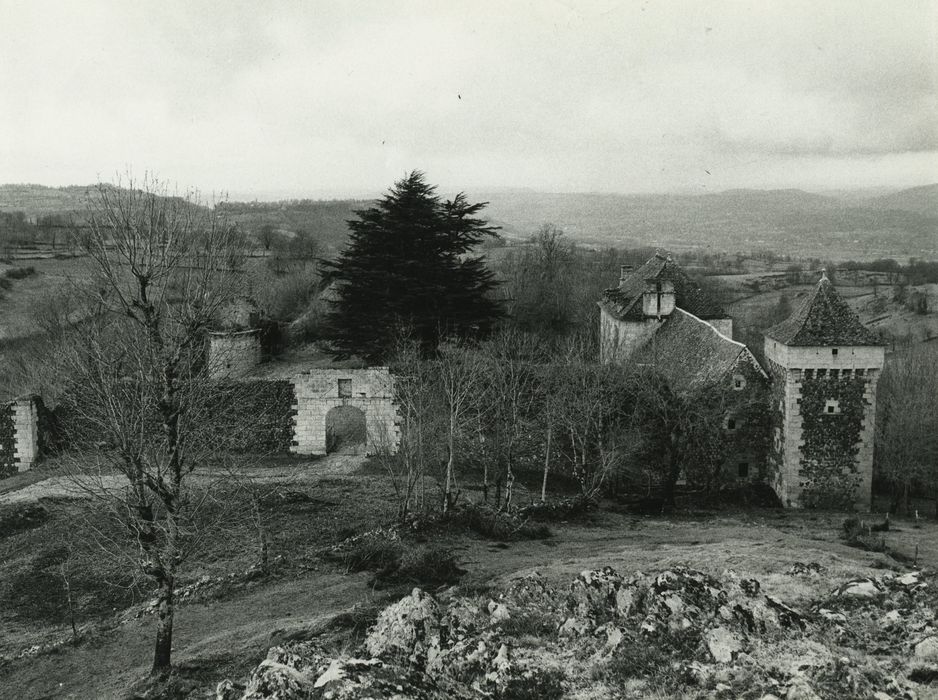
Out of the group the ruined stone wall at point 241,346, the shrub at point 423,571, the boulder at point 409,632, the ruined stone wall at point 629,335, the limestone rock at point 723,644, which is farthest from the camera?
the ruined stone wall at point 629,335

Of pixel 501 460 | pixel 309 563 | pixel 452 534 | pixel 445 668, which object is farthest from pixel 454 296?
pixel 445 668

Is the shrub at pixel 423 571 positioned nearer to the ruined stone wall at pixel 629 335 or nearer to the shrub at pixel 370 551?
the shrub at pixel 370 551

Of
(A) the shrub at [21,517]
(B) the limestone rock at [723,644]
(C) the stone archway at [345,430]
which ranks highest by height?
(B) the limestone rock at [723,644]

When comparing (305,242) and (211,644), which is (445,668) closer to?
(211,644)

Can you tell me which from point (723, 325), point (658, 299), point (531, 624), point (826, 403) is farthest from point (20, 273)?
point (531, 624)

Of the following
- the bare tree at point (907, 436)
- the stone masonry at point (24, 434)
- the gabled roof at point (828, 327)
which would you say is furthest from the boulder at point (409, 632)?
the bare tree at point (907, 436)

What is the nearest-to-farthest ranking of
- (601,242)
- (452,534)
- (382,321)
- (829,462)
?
(452,534) < (829,462) < (382,321) < (601,242)

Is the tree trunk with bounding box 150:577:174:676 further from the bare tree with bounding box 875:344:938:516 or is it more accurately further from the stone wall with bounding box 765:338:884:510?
the bare tree with bounding box 875:344:938:516
